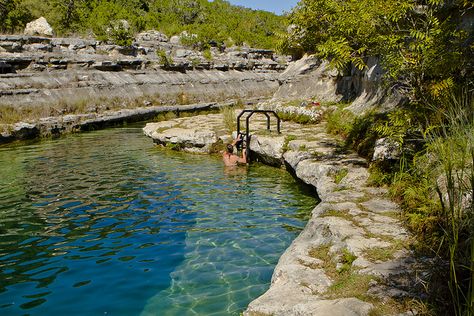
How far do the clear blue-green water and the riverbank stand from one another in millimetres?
832

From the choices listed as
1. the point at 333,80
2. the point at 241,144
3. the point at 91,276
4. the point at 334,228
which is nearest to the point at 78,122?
the point at 241,144

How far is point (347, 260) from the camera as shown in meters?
4.53

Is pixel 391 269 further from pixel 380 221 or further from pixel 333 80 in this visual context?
pixel 333 80

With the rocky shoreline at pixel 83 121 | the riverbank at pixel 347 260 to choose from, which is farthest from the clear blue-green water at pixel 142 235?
the rocky shoreline at pixel 83 121

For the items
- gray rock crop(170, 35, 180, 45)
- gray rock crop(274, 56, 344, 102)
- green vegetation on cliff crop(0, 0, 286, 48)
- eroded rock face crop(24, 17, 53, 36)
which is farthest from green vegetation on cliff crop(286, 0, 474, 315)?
gray rock crop(170, 35, 180, 45)

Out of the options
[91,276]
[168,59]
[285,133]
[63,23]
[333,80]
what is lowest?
[91,276]

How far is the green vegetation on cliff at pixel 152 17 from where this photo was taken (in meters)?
32.3

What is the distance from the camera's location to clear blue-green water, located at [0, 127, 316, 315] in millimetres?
5219

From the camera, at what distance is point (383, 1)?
6.57 metres

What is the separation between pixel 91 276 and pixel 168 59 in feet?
91.9

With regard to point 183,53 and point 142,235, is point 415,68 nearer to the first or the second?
point 142,235

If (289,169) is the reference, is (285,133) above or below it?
above

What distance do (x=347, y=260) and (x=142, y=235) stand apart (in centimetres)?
398

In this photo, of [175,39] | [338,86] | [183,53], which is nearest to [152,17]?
[175,39]
